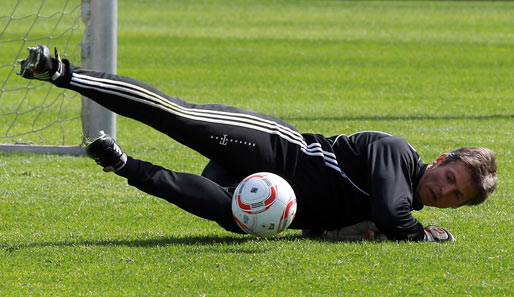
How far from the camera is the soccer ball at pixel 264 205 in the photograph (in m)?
5.47

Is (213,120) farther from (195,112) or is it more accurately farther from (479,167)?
(479,167)

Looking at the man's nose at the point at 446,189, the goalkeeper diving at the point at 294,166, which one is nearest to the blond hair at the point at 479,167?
the goalkeeper diving at the point at 294,166

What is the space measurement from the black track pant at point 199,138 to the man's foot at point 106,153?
0.07 meters

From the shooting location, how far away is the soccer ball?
5.47 metres

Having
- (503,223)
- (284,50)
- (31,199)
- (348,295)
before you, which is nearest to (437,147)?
(503,223)

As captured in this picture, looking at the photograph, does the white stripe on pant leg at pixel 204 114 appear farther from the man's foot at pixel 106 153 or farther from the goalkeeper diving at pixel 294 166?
the man's foot at pixel 106 153

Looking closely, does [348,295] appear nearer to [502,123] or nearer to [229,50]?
[502,123]

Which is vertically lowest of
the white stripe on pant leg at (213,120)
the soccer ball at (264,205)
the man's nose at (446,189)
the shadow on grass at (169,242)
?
the shadow on grass at (169,242)

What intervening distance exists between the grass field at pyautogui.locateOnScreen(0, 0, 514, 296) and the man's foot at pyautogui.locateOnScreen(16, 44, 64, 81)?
109cm

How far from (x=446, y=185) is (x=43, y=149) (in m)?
5.37

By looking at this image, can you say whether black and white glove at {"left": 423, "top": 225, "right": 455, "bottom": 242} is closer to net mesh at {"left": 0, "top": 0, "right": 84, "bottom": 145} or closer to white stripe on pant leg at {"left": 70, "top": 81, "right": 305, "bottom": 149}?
white stripe on pant leg at {"left": 70, "top": 81, "right": 305, "bottom": 149}

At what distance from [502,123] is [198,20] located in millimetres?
18938

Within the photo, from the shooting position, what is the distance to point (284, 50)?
21984mm

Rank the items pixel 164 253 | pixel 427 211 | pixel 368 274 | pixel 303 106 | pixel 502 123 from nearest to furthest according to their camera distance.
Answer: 1. pixel 368 274
2. pixel 164 253
3. pixel 427 211
4. pixel 502 123
5. pixel 303 106
